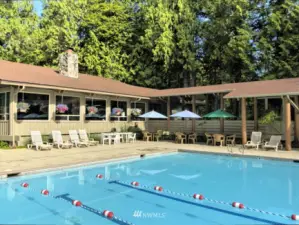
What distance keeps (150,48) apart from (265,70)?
433 inches

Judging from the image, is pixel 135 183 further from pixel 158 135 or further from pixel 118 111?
pixel 118 111

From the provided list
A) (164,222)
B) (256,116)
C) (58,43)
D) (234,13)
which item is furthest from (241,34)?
(164,222)

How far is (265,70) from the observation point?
25.0 metres

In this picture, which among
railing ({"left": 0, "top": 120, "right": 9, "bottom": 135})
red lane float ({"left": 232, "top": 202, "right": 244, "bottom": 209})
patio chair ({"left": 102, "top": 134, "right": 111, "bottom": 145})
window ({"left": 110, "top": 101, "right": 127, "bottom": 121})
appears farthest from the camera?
window ({"left": 110, "top": 101, "right": 127, "bottom": 121})

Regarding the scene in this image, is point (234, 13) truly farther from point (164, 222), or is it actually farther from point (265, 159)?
point (164, 222)

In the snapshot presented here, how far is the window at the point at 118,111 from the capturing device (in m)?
20.0

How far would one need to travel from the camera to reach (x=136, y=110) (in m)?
21.5

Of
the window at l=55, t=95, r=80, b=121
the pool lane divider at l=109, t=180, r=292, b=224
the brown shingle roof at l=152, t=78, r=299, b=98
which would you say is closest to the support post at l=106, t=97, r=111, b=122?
the window at l=55, t=95, r=80, b=121

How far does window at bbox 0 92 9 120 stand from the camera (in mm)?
14969

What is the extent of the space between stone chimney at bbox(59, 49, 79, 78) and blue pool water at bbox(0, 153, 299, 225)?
1011cm

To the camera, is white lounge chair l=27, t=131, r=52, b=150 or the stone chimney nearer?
white lounge chair l=27, t=131, r=52, b=150

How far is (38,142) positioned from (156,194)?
8.80m

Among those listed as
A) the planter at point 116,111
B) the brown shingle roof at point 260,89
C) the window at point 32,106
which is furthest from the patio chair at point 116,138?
the brown shingle roof at point 260,89

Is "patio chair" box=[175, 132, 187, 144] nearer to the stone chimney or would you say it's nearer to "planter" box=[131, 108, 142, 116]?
"planter" box=[131, 108, 142, 116]
